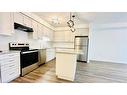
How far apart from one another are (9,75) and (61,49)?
83.8 inches

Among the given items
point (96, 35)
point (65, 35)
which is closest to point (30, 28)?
point (65, 35)

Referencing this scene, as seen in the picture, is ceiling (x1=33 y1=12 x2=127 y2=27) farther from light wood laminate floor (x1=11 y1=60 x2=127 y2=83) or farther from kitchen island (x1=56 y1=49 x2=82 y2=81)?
light wood laminate floor (x1=11 y1=60 x2=127 y2=83)

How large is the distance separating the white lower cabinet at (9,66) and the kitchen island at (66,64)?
1.28 m

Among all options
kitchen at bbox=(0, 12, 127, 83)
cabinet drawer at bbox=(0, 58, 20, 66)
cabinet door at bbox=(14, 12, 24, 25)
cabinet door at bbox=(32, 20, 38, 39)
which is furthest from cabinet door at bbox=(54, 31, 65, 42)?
cabinet drawer at bbox=(0, 58, 20, 66)

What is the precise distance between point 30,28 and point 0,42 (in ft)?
4.27

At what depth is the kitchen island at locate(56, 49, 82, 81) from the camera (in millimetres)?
2568

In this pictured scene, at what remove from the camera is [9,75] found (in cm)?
235

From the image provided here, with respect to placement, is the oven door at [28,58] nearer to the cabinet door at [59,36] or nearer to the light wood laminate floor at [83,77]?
the light wood laminate floor at [83,77]

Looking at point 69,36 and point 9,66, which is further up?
point 69,36

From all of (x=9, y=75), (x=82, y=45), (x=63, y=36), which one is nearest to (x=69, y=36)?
(x=63, y=36)

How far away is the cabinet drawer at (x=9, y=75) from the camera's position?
7.13ft

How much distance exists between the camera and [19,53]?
2.71m

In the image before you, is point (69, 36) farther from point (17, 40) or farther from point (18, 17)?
point (18, 17)

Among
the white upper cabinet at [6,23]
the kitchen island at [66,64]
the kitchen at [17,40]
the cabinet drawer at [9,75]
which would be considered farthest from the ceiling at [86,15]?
the cabinet drawer at [9,75]
